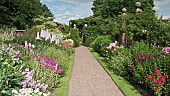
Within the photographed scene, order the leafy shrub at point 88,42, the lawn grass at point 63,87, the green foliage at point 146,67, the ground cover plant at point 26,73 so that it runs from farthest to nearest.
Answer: the leafy shrub at point 88,42
the lawn grass at point 63,87
the green foliage at point 146,67
the ground cover plant at point 26,73

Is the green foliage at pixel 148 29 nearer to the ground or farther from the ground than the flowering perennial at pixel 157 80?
farther from the ground

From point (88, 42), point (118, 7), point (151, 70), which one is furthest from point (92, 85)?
point (118, 7)

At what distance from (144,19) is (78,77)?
7.63 metres

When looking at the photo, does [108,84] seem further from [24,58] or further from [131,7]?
[131,7]

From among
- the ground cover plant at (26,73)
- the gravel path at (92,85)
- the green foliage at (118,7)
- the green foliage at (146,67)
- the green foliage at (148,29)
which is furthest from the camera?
the green foliage at (118,7)

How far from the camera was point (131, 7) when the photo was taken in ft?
129

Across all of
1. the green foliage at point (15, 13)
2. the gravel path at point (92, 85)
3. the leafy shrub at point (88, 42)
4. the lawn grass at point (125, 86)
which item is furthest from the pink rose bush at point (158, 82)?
the green foliage at point (15, 13)

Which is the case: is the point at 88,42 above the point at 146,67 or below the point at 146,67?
below

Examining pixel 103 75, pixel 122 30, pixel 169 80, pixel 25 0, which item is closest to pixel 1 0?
pixel 25 0

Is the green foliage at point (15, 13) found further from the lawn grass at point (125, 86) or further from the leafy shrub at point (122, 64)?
the lawn grass at point (125, 86)

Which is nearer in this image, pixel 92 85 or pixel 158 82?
pixel 158 82

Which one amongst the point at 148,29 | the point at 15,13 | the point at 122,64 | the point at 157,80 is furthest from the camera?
the point at 15,13

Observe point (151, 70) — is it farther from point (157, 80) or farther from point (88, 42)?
point (88, 42)

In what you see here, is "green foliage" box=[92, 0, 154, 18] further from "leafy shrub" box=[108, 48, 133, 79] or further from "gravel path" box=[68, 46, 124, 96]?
"gravel path" box=[68, 46, 124, 96]
